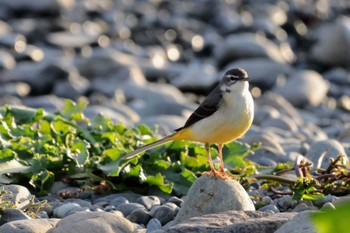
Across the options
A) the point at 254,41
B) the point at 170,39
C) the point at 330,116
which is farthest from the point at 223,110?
the point at 170,39

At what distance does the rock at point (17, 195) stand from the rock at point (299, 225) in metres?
2.33

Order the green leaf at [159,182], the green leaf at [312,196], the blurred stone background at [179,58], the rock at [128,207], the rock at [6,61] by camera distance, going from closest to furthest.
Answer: the green leaf at [312,196] < the rock at [128,207] < the green leaf at [159,182] < the blurred stone background at [179,58] < the rock at [6,61]

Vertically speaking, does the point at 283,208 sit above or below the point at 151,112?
above

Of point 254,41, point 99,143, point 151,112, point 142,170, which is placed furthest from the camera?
point 254,41

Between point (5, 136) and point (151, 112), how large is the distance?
6.20 m

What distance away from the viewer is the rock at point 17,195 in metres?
6.69

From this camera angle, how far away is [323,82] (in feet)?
58.3

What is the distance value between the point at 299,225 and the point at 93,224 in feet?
4.50

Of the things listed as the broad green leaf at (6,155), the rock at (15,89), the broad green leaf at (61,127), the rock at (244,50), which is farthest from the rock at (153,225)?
the rock at (244,50)

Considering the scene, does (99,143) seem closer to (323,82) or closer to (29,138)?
(29,138)

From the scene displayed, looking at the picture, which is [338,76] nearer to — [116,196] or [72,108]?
[72,108]

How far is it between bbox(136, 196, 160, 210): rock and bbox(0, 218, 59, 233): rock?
1358 millimetres

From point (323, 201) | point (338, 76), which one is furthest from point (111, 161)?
point (338, 76)

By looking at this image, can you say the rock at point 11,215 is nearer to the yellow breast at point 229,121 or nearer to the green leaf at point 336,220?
the yellow breast at point 229,121
